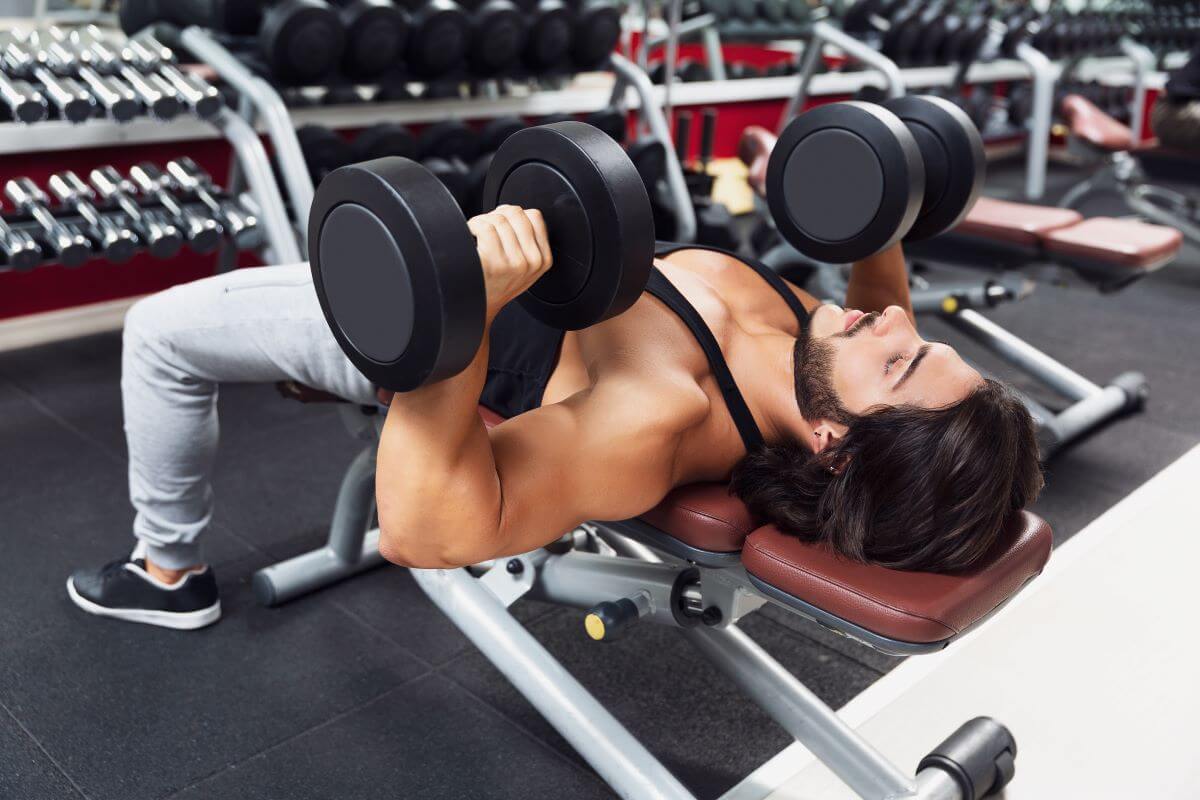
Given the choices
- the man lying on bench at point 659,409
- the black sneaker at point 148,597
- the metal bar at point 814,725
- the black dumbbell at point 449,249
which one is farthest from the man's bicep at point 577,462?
the black sneaker at point 148,597

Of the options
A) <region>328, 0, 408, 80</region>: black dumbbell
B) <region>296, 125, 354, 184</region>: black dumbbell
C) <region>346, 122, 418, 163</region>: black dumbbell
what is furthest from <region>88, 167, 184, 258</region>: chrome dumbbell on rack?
<region>328, 0, 408, 80</region>: black dumbbell

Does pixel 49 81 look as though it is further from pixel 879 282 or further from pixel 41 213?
pixel 879 282

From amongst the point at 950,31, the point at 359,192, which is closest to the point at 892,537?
the point at 359,192

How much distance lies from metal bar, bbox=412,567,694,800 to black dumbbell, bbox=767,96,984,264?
0.72 metres

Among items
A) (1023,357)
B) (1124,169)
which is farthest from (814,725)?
(1124,169)

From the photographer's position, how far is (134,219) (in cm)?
247

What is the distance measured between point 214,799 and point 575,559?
1.97 ft

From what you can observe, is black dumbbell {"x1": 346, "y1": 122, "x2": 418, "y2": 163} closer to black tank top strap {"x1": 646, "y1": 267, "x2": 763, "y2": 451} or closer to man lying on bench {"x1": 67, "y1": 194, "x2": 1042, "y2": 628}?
man lying on bench {"x1": 67, "y1": 194, "x2": 1042, "y2": 628}

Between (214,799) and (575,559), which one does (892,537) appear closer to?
(575,559)

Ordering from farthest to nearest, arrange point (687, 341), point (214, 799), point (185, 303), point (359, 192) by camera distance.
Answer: point (185, 303) → point (214, 799) → point (687, 341) → point (359, 192)

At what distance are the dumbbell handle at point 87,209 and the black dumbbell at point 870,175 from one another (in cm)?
158

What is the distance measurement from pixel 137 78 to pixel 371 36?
1.97 feet

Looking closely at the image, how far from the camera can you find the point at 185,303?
5.14 feet

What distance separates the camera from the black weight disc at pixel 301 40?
102 inches
